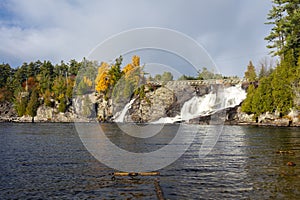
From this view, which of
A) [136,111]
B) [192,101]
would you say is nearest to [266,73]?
[192,101]

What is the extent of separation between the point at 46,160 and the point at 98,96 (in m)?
112

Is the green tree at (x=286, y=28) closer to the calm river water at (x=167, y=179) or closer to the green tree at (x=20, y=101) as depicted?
the calm river water at (x=167, y=179)

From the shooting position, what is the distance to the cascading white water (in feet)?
320

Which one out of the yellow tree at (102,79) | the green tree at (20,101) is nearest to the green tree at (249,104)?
the yellow tree at (102,79)

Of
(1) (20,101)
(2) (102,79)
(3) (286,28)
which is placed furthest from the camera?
(1) (20,101)

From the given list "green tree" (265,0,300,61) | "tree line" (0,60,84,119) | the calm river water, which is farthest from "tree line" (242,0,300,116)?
"tree line" (0,60,84,119)

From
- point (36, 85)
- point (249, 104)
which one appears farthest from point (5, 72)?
point (249, 104)

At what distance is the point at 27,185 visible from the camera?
16.8m

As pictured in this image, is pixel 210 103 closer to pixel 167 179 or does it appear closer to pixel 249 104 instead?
pixel 249 104

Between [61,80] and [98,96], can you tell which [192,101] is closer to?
[98,96]

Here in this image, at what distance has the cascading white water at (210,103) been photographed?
97.7m

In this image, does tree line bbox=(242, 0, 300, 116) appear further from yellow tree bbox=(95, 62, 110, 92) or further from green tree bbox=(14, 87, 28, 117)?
green tree bbox=(14, 87, 28, 117)

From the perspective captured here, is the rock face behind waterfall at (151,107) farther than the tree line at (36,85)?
No

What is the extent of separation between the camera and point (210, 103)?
99.1 metres
